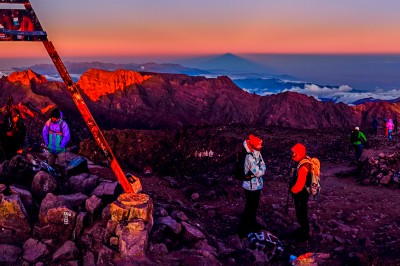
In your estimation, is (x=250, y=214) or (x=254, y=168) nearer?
(x=254, y=168)

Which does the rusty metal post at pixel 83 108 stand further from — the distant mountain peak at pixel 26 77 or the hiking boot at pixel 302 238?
the distant mountain peak at pixel 26 77

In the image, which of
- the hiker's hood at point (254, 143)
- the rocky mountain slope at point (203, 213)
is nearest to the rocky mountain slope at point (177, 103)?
the rocky mountain slope at point (203, 213)

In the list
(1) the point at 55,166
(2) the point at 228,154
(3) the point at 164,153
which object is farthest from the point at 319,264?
(3) the point at 164,153

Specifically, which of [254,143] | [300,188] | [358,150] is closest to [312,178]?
[300,188]

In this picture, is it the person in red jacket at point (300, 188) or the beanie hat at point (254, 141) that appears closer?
the beanie hat at point (254, 141)

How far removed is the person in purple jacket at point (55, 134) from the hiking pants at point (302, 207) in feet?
17.7

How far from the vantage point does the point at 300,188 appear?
7102 mm

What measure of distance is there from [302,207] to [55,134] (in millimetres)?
5790

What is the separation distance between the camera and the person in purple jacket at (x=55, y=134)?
8602mm

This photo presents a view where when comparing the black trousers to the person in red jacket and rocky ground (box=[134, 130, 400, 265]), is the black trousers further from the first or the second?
the person in red jacket

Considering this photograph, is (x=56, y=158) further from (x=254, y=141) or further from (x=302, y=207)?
(x=302, y=207)

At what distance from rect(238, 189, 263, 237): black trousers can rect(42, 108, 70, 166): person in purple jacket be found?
447cm

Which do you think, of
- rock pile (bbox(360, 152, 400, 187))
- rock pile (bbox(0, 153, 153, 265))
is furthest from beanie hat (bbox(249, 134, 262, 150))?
rock pile (bbox(360, 152, 400, 187))

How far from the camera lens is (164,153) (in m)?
35.0
